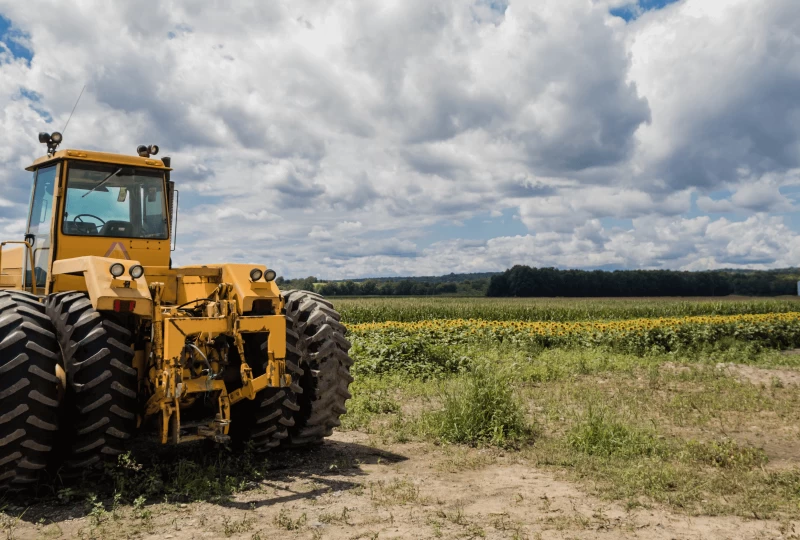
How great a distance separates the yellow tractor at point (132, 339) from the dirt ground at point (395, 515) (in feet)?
2.16

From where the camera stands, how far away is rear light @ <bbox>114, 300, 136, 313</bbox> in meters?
5.82

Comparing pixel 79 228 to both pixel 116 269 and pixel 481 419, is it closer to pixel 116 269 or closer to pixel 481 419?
pixel 116 269

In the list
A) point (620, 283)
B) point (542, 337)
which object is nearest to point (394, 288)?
point (620, 283)

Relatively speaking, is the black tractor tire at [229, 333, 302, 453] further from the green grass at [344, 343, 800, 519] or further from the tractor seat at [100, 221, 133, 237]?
the tractor seat at [100, 221, 133, 237]

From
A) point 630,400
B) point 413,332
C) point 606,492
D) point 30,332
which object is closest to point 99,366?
point 30,332

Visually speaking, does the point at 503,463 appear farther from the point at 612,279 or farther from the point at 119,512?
the point at 612,279

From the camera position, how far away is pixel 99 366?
5.69 meters

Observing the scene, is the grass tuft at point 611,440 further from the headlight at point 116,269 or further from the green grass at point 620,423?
the headlight at point 116,269

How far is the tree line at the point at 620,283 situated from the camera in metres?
66.0

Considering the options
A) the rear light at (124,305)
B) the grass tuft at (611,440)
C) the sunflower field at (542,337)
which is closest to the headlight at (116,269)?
the rear light at (124,305)

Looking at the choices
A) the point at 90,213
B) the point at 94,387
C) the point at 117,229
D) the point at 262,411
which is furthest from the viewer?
the point at 117,229

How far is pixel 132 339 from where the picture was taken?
628 centimetres

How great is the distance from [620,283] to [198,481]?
216 feet

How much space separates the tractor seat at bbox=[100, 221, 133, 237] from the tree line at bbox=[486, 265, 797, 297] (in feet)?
199
